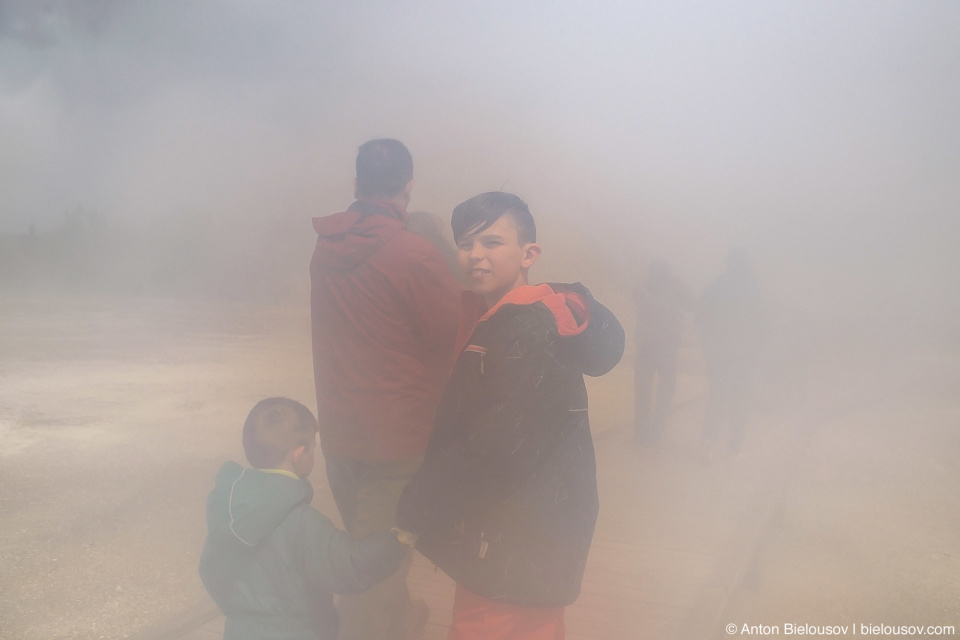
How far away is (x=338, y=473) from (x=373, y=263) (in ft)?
1.51

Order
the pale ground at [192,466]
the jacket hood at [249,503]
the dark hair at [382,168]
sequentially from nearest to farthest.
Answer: the jacket hood at [249,503]
the dark hair at [382,168]
the pale ground at [192,466]

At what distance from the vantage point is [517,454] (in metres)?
0.89

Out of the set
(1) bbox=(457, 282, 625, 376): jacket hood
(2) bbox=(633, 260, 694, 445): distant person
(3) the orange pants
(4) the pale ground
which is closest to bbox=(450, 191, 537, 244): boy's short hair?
(1) bbox=(457, 282, 625, 376): jacket hood

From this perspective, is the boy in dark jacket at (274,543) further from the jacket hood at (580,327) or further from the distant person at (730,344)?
the distant person at (730,344)

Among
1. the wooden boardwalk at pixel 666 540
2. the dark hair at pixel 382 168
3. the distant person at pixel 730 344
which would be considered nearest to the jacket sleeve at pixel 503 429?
the dark hair at pixel 382 168

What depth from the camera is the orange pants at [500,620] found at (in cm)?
96

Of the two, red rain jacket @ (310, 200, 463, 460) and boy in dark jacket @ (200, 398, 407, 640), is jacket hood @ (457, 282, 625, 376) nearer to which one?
red rain jacket @ (310, 200, 463, 460)

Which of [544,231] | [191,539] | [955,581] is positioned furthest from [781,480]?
[191,539]

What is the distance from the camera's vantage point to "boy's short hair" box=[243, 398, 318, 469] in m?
1.26

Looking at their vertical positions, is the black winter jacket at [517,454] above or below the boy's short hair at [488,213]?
below

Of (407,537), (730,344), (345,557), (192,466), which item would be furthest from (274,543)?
(730,344)

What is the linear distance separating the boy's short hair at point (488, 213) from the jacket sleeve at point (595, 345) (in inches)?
7.1

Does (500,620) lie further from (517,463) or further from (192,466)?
(192,466)

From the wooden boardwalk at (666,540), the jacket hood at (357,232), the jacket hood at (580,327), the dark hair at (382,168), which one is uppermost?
the dark hair at (382,168)
